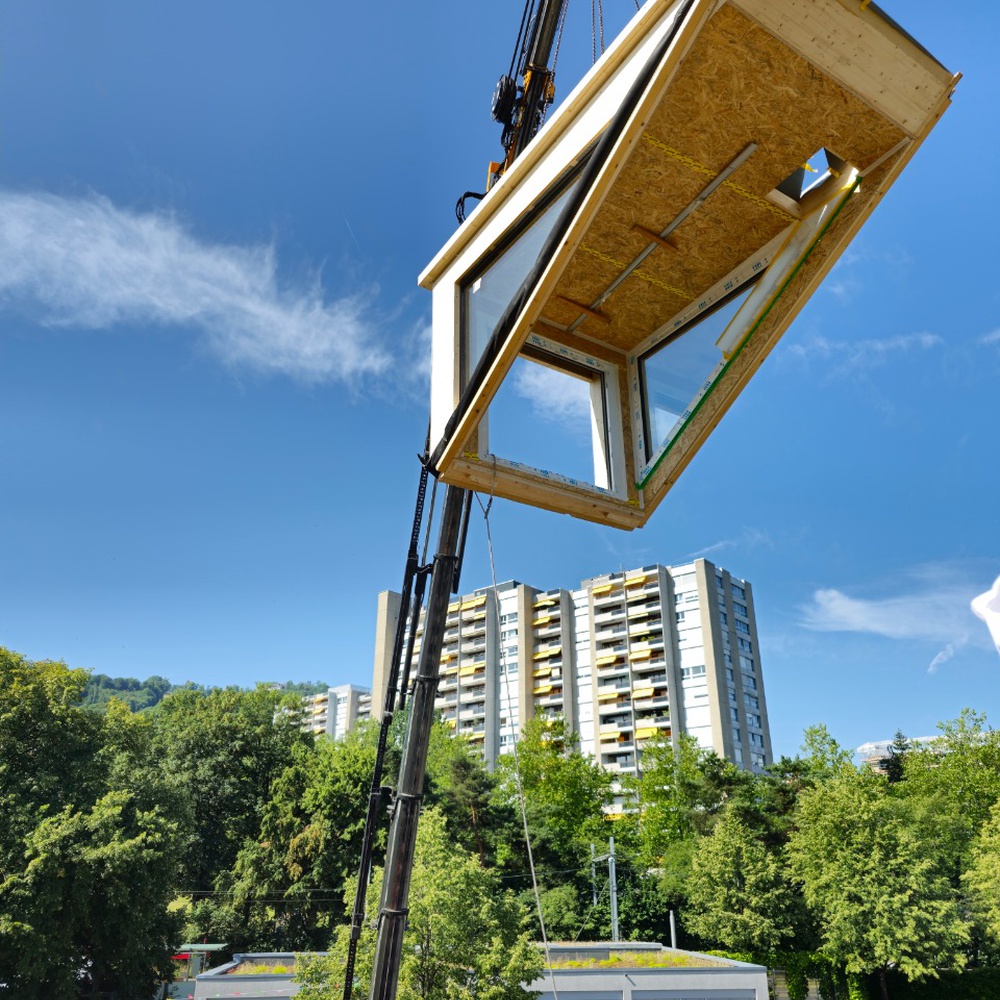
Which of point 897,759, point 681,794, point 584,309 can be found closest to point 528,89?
point 584,309

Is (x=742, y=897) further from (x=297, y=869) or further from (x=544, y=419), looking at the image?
(x=544, y=419)

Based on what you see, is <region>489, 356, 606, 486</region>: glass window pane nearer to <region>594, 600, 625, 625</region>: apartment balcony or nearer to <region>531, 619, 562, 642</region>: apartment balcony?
<region>594, 600, 625, 625</region>: apartment balcony

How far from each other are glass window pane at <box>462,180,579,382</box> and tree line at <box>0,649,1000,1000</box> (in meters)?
10.9

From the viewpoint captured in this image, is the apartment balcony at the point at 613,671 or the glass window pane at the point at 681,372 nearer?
the glass window pane at the point at 681,372

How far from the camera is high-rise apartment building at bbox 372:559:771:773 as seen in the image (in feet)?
236

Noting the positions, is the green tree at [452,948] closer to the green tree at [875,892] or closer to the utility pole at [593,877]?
the green tree at [875,892]

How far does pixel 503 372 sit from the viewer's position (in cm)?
461

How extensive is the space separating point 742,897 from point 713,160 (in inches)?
1267

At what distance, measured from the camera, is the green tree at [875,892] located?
25.9 metres

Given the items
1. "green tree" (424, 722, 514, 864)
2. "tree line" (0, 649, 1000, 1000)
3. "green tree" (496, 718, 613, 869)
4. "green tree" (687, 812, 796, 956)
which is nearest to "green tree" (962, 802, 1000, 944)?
"tree line" (0, 649, 1000, 1000)

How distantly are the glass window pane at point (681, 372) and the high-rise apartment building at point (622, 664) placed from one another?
6502cm

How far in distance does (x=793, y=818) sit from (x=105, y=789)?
29214 millimetres

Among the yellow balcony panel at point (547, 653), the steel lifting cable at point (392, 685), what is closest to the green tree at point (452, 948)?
the steel lifting cable at point (392, 685)

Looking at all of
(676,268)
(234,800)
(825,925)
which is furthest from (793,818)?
(676,268)
